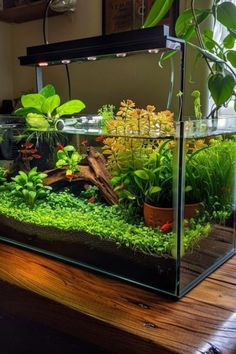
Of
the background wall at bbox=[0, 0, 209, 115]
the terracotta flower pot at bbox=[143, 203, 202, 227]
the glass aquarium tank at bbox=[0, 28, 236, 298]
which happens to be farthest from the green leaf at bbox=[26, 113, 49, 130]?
the background wall at bbox=[0, 0, 209, 115]

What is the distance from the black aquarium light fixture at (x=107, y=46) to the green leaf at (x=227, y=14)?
4.3 inches

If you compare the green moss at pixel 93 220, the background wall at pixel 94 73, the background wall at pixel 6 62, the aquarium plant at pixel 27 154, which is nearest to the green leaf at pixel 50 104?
the aquarium plant at pixel 27 154

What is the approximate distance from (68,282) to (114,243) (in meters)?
0.12

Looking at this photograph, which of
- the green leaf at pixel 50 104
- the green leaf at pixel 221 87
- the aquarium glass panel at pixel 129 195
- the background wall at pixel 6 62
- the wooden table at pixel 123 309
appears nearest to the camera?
the wooden table at pixel 123 309

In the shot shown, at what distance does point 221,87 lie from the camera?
2.48 feet

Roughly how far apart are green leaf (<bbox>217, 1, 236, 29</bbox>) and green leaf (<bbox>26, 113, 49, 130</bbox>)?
1.61ft

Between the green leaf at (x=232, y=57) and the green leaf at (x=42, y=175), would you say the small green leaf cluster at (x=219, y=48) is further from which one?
the green leaf at (x=42, y=175)

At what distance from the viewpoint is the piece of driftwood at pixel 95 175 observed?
32.1 inches

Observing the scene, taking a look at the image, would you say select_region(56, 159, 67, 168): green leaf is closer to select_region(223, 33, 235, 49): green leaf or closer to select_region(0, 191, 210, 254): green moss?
select_region(0, 191, 210, 254): green moss

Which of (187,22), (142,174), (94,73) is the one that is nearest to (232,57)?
(187,22)

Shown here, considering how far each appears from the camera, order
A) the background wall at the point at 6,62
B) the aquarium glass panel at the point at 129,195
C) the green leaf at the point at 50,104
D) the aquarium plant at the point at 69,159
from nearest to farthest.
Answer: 1. the aquarium glass panel at the point at 129,195
2. the aquarium plant at the point at 69,159
3. the green leaf at the point at 50,104
4. the background wall at the point at 6,62

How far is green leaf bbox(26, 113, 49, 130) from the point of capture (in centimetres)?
86

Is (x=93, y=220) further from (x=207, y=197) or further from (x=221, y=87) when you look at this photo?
(x=221, y=87)

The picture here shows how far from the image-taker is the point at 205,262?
706 mm
